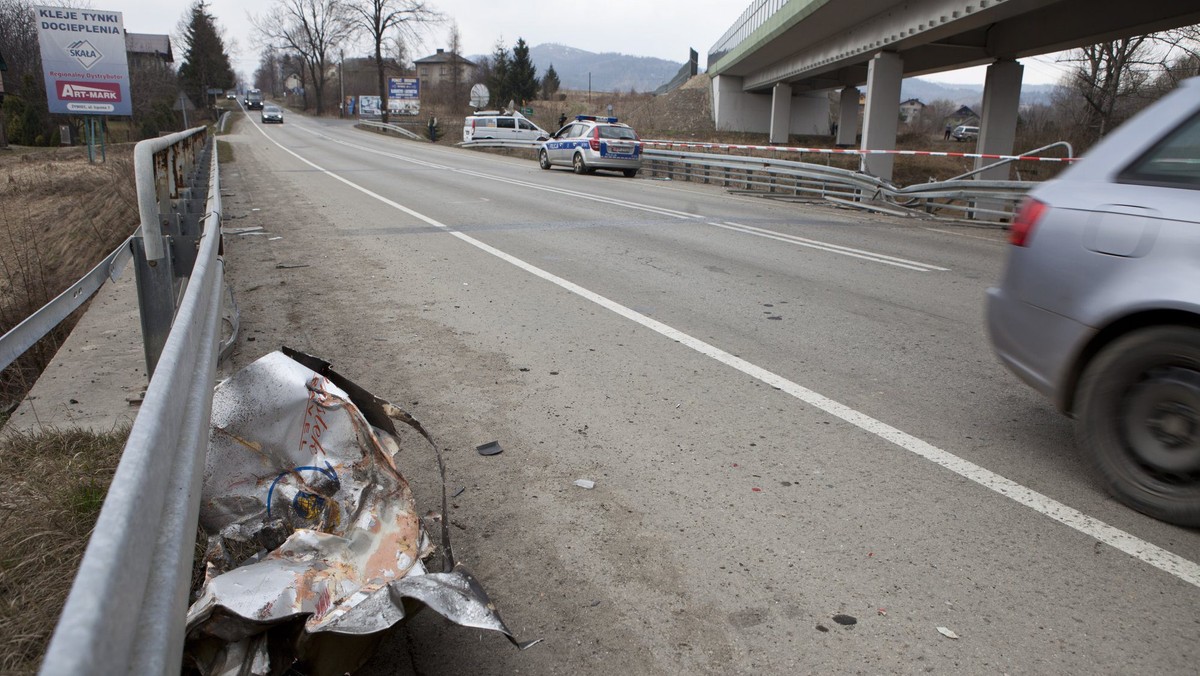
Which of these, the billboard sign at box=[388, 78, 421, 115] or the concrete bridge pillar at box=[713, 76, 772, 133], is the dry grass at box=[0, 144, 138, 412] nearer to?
the concrete bridge pillar at box=[713, 76, 772, 133]

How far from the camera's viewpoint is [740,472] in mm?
4098

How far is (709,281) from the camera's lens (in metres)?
8.57

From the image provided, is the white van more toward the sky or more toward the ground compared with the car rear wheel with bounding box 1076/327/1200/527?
more toward the sky

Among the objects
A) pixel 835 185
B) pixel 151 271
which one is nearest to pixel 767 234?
pixel 835 185

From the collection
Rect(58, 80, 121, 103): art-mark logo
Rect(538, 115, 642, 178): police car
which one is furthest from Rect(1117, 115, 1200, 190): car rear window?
Rect(58, 80, 121, 103): art-mark logo

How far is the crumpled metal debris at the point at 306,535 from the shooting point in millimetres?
2406

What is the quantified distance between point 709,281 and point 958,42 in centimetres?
2127

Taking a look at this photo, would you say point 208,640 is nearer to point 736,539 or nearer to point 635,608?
point 635,608

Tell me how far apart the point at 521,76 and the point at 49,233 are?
73.9 m

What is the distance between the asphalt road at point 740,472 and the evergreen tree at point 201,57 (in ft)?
306

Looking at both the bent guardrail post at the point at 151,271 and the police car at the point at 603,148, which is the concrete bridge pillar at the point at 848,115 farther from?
the bent guardrail post at the point at 151,271

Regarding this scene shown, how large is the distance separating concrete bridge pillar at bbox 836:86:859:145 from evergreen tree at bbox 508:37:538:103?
4020cm

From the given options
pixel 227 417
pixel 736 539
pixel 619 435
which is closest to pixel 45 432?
pixel 227 417

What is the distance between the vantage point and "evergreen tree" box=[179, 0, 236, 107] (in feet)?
294
